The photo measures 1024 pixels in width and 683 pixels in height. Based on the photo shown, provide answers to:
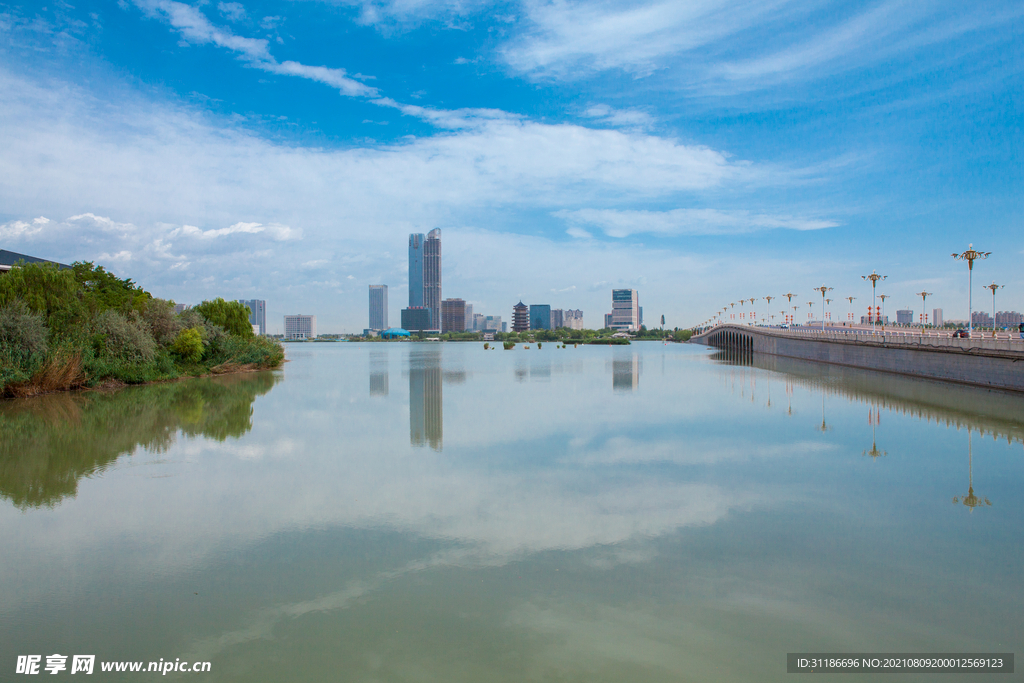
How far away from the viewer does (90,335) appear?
2766cm

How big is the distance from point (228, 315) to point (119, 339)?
778 inches

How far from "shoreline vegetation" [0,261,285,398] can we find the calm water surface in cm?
964

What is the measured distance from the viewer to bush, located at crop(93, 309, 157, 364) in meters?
28.2

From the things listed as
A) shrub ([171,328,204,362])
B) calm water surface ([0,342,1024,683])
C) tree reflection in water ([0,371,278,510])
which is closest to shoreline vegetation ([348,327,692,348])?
shrub ([171,328,204,362])

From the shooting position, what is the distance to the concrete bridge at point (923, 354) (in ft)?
81.4

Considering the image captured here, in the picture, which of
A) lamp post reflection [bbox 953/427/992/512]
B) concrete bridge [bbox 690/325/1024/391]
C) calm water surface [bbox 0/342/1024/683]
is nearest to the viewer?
calm water surface [bbox 0/342/1024/683]

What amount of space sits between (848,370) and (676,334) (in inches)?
5696

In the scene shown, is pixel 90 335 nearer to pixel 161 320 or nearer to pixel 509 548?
pixel 161 320

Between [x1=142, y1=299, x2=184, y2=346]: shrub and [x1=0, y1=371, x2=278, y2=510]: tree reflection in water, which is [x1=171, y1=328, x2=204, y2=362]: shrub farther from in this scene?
[x1=0, y1=371, x2=278, y2=510]: tree reflection in water

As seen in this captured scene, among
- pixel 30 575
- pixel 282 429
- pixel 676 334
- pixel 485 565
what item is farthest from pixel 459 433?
pixel 676 334

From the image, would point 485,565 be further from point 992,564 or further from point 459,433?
point 459,433

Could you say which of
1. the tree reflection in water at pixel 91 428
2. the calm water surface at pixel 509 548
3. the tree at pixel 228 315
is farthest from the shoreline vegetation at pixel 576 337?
the calm water surface at pixel 509 548

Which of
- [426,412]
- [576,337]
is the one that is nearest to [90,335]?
[426,412]

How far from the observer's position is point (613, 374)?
3784cm
